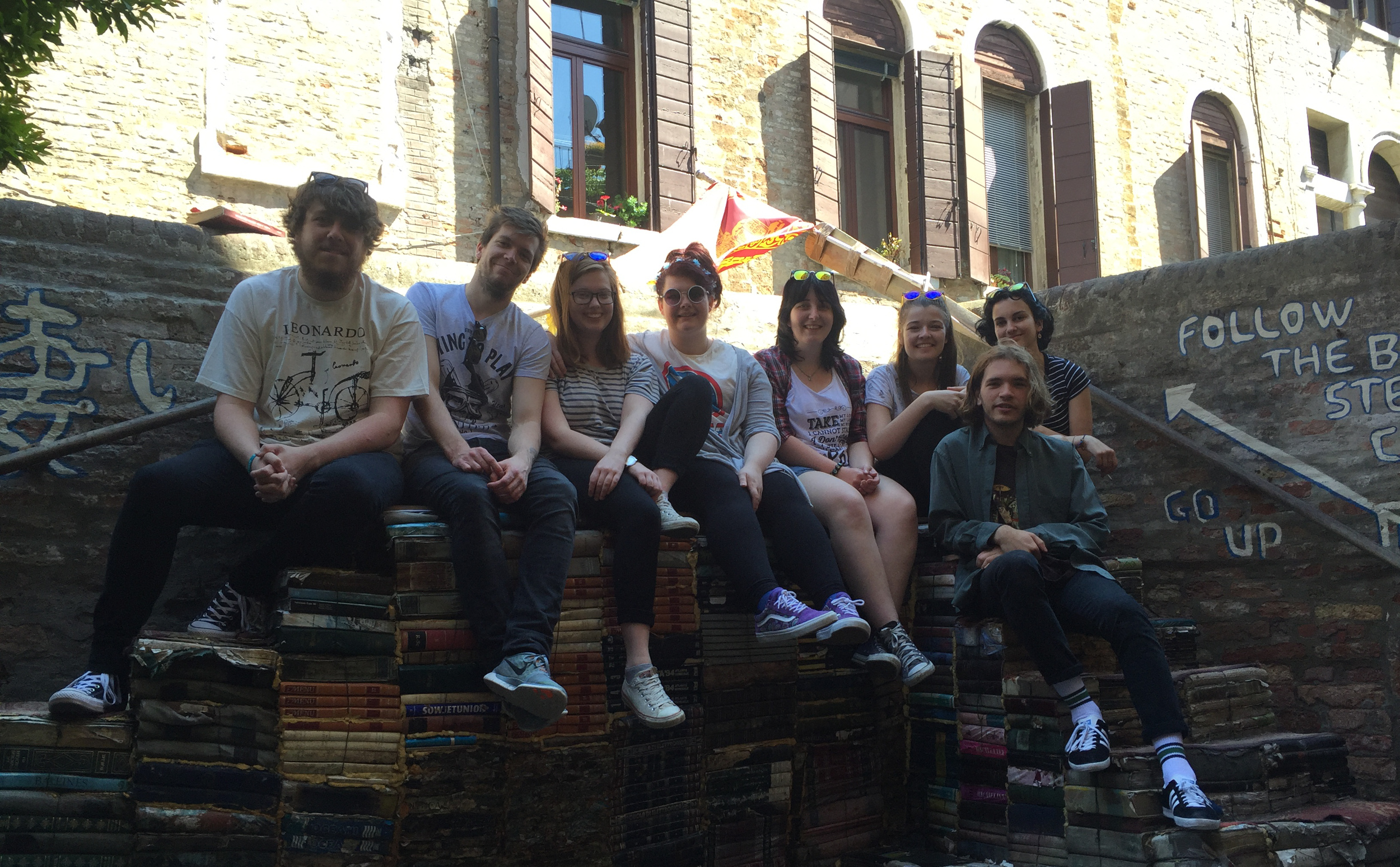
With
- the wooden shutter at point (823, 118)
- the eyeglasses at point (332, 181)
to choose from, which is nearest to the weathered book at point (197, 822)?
the eyeglasses at point (332, 181)

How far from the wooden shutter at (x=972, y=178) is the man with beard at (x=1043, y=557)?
6674 millimetres

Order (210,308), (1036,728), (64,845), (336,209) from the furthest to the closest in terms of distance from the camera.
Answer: (210,308), (1036,728), (336,209), (64,845)

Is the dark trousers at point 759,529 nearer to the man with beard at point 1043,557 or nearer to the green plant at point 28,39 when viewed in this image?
the man with beard at point 1043,557

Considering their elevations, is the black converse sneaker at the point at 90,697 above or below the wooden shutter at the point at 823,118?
below

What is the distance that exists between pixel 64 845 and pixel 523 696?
117 cm

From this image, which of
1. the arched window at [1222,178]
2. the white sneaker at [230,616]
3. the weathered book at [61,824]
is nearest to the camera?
the weathered book at [61,824]

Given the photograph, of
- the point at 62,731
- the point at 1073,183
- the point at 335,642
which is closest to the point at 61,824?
the point at 62,731

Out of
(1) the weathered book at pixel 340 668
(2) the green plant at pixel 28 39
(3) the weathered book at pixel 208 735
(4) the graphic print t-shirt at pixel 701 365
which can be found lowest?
(3) the weathered book at pixel 208 735

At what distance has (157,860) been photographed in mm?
2850

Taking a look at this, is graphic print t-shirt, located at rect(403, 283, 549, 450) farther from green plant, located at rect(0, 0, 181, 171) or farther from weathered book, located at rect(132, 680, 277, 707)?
green plant, located at rect(0, 0, 181, 171)

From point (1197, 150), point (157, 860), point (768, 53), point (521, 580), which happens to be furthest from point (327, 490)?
point (1197, 150)

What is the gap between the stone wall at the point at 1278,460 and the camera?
15.0 feet

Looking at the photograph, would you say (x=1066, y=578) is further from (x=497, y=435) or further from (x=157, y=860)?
(x=157, y=860)

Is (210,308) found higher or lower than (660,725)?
higher
